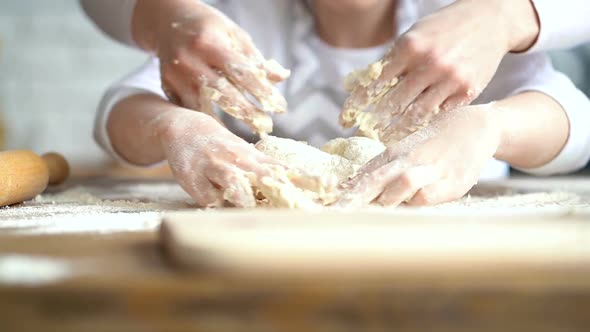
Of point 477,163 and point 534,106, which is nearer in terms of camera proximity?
point 477,163

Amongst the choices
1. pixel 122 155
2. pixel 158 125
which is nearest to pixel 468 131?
pixel 158 125

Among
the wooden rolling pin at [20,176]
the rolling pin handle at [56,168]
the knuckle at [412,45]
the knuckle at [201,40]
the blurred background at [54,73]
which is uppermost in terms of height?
the knuckle at [412,45]

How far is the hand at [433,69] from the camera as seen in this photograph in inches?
29.4

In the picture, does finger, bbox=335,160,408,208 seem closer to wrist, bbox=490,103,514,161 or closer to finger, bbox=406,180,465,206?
finger, bbox=406,180,465,206

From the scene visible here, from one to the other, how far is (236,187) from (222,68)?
0.20m

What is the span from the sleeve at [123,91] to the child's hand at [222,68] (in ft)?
0.59

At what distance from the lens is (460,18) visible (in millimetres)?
775

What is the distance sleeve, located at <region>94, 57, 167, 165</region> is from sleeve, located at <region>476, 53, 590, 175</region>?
21.0 inches

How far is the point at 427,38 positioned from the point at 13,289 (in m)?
0.57

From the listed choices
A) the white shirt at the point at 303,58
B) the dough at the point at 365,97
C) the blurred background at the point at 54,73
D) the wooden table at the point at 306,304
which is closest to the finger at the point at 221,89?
the dough at the point at 365,97

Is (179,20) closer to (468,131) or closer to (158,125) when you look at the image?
(158,125)

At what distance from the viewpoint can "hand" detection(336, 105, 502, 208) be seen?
0.61 metres

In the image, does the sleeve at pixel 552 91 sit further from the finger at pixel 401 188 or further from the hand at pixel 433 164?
the finger at pixel 401 188

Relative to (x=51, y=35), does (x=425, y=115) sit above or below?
above
